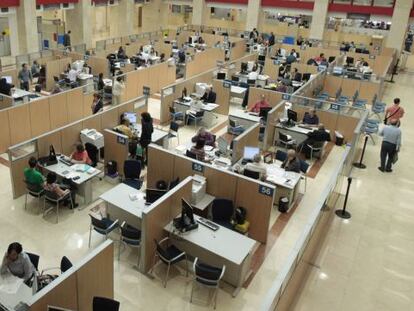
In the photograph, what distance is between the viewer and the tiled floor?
6.58 m

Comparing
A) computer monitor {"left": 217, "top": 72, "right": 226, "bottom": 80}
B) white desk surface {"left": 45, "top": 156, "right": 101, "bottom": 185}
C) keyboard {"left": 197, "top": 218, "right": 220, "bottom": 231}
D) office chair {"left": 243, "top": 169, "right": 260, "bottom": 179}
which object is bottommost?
keyboard {"left": 197, "top": 218, "right": 220, "bottom": 231}

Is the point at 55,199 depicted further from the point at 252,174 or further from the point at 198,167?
the point at 252,174

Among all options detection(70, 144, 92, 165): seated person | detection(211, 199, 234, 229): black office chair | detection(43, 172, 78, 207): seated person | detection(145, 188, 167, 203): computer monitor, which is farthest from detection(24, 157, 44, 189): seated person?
detection(211, 199, 234, 229): black office chair

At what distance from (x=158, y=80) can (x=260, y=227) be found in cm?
1023

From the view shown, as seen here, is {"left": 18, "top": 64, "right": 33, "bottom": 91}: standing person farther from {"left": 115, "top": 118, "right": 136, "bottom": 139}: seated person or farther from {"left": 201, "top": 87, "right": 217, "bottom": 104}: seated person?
{"left": 201, "top": 87, "right": 217, "bottom": 104}: seated person

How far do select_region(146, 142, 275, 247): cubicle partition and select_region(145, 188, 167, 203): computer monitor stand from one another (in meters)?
1.15

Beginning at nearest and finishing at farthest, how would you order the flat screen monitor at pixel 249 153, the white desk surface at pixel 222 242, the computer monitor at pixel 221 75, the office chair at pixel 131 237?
the white desk surface at pixel 222 242 < the office chair at pixel 131 237 < the flat screen monitor at pixel 249 153 < the computer monitor at pixel 221 75

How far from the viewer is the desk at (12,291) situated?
5.19 meters

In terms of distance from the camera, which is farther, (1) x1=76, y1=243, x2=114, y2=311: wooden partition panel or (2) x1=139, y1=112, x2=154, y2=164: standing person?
(2) x1=139, y1=112, x2=154, y2=164: standing person

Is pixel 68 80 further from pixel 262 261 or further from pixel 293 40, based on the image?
pixel 293 40

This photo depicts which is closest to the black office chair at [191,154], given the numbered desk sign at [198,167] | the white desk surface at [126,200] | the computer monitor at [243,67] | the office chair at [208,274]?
the numbered desk sign at [198,167]

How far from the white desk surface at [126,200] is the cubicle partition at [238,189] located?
3.89 ft

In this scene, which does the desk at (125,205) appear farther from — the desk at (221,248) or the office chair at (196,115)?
the office chair at (196,115)

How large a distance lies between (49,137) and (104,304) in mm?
5217
